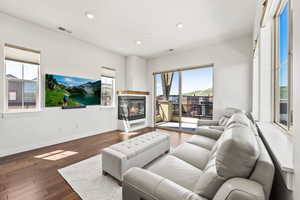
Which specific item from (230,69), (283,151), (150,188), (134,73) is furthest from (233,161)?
(134,73)

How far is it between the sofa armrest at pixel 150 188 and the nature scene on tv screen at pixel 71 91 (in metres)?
3.11

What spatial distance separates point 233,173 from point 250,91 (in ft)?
11.4

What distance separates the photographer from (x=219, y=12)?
8.14 feet

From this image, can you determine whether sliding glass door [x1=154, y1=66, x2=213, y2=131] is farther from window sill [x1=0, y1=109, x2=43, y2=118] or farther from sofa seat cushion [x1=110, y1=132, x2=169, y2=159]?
window sill [x1=0, y1=109, x2=43, y2=118]

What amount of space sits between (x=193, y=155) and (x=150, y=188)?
0.98 metres

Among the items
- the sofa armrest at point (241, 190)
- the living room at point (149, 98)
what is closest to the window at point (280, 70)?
the living room at point (149, 98)

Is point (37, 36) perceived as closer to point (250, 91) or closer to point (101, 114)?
point (101, 114)

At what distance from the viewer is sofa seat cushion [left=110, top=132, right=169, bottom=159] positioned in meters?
1.86

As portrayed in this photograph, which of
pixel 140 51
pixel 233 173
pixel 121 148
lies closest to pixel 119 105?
pixel 140 51

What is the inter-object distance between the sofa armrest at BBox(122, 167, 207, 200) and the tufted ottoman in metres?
0.72

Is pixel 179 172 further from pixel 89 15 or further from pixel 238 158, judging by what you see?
pixel 89 15

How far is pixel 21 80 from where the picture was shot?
284 centimetres

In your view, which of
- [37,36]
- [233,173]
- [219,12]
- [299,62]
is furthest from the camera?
[37,36]

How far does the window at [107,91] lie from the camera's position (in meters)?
4.41
